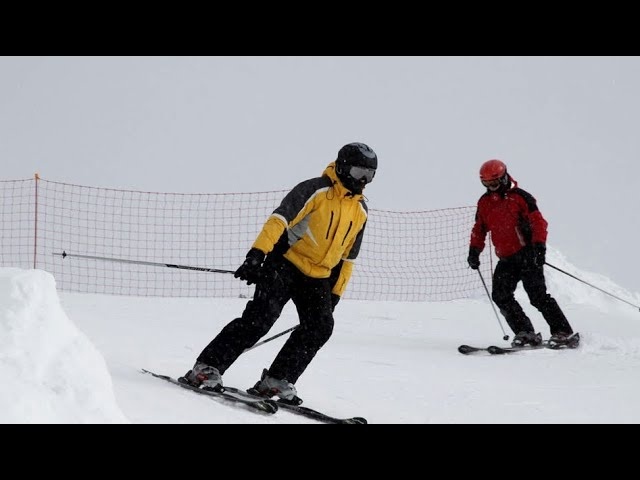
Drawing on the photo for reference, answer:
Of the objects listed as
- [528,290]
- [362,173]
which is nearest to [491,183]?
[528,290]

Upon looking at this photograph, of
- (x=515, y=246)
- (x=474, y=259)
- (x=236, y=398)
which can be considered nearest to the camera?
(x=236, y=398)

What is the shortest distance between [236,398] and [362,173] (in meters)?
1.47

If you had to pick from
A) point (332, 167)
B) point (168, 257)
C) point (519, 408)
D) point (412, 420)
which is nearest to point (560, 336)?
point (519, 408)

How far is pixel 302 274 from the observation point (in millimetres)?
4930

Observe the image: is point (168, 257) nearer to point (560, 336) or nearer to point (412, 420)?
point (560, 336)

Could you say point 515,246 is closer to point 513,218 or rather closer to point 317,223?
point 513,218

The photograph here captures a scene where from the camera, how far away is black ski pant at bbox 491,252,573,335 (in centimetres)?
812

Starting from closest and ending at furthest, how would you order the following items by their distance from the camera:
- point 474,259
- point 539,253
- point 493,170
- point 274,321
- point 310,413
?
1. point 310,413
2. point 274,321
3. point 493,170
4. point 539,253
5. point 474,259

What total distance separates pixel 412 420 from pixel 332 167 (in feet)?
5.16

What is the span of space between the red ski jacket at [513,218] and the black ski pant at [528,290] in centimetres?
14

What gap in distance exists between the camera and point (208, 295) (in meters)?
11.7

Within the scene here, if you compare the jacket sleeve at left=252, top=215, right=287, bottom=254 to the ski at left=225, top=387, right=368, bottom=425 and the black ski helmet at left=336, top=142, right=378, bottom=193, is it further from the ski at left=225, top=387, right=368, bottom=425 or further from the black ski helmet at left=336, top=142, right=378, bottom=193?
the ski at left=225, top=387, right=368, bottom=425

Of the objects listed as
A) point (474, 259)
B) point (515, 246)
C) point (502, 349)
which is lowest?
point (502, 349)

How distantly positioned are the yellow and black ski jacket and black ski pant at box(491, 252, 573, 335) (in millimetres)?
3558
